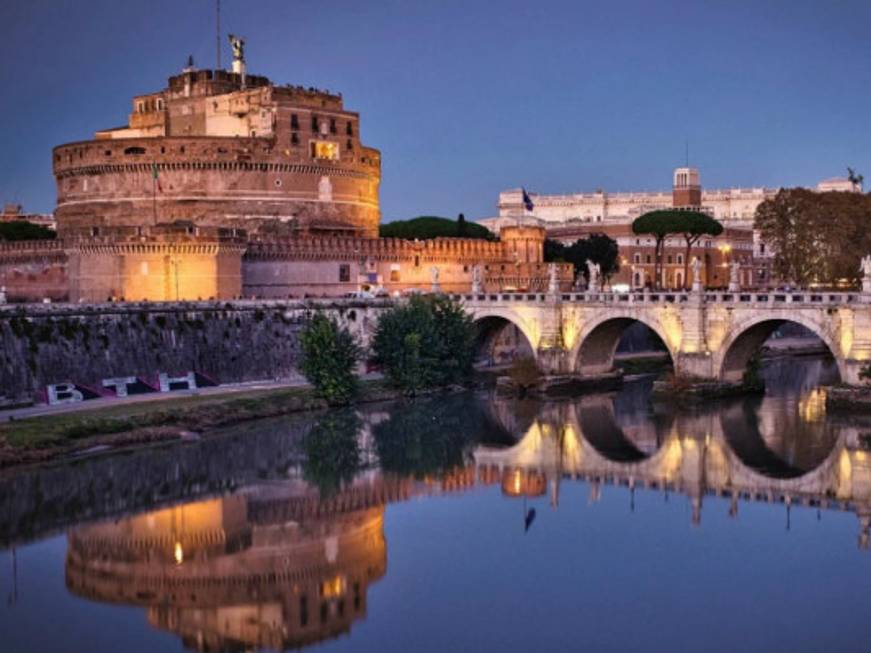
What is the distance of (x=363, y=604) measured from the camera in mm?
23844

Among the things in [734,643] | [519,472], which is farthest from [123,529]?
[734,643]

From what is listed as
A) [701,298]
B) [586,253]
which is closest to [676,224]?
[586,253]

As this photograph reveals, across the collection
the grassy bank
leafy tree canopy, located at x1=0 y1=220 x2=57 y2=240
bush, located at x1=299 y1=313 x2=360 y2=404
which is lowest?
the grassy bank

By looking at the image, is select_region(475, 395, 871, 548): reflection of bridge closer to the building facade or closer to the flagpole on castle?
the flagpole on castle

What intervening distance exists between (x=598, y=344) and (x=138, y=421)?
19849 mm

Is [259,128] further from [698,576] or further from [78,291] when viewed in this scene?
[698,576]

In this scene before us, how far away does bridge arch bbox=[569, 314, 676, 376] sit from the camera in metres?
48.1

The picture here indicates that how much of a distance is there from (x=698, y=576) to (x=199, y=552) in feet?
34.1

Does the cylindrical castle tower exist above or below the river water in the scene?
above

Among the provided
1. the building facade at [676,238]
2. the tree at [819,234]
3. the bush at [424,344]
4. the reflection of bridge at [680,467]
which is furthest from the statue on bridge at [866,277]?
the building facade at [676,238]

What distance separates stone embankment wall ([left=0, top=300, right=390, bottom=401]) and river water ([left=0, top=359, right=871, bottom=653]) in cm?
604

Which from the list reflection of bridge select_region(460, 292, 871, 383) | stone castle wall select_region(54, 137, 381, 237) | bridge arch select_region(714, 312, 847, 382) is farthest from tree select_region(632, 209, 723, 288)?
bridge arch select_region(714, 312, 847, 382)

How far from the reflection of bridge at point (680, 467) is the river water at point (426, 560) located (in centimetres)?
10

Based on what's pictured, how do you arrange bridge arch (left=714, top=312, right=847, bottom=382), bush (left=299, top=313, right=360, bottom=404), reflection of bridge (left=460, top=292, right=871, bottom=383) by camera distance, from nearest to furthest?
reflection of bridge (left=460, top=292, right=871, bottom=383) → bridge arch (left=714, top=312, right=847, bottom=382) → bush (left=299, top=313, right=360, bottom=404)
